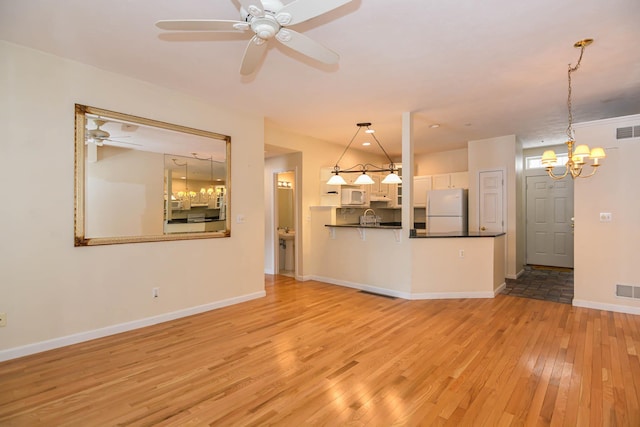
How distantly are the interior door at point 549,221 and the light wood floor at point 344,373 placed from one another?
3.58 meters

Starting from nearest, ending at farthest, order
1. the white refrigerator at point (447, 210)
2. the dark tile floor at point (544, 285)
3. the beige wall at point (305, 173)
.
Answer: the dark tile floor at point (544, 285), the beige wall at point (305, 173), the white refrigerator at point (447, 210)

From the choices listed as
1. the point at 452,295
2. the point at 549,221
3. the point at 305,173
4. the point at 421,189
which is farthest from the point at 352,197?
the point at 549,221

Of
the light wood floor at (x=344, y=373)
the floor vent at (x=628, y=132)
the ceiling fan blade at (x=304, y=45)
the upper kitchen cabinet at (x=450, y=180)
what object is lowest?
the light wood floor at (x=344, y=373)

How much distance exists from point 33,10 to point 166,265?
8.57 ft

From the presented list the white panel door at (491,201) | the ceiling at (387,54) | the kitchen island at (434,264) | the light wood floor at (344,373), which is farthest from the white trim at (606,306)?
the ceiling at (387,54)

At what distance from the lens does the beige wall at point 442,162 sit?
7.11 meters

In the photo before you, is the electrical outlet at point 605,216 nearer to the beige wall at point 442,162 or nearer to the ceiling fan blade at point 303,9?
the beige wall at point 442,162

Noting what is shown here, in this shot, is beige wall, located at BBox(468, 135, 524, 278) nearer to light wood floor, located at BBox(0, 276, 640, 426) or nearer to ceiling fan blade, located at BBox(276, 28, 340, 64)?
light wood floor, located at BBox(0, 276, 640, 426)

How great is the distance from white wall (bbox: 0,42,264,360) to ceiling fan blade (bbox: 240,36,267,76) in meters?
1.79

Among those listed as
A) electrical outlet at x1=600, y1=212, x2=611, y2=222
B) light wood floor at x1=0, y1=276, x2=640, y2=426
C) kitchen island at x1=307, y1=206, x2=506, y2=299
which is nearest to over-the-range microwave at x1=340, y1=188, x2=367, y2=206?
kitchen island at x1=307, y1=206, x2=506, y2=299

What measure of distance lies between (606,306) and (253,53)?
526cm

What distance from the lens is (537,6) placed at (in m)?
2.24

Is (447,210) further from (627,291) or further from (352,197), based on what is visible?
(627,291)

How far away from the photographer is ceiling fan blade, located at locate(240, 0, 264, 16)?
70.5 inches
